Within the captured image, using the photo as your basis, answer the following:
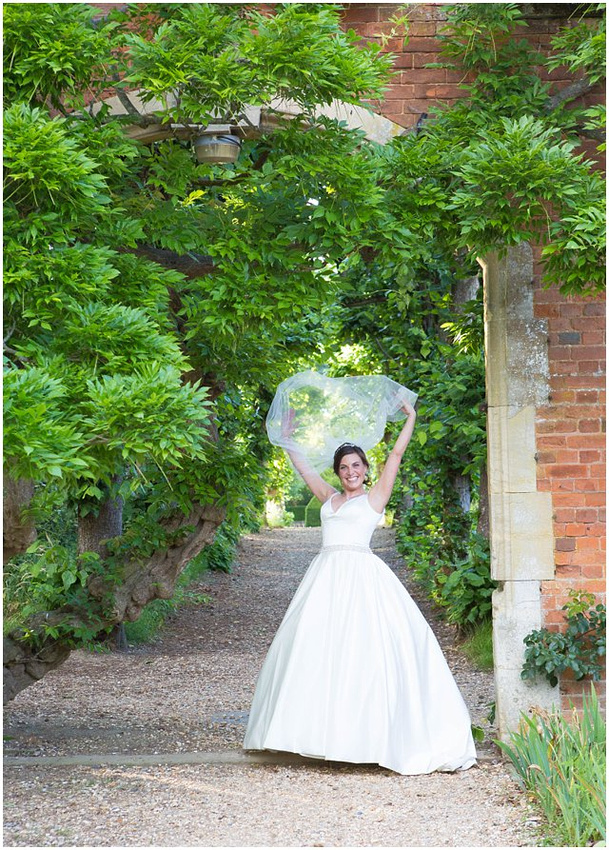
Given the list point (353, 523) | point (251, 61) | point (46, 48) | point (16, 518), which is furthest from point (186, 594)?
point (46, 48)

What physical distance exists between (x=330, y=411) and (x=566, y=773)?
2.29 m

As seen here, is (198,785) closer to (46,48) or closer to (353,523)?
(353,523)

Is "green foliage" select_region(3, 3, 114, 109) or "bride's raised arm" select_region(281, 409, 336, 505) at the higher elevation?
"green foliage" select_region(3, 3, 114, 109)

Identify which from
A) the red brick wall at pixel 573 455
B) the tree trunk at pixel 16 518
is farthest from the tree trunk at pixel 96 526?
the tree trunk at pixel 16 518

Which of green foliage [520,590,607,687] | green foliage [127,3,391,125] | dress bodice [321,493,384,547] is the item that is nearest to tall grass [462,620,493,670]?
green foliage [520,590,607,687]

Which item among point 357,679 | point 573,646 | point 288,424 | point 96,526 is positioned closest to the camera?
point 357,679

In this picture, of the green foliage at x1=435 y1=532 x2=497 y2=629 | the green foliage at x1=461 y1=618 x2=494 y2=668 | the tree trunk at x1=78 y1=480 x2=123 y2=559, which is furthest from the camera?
the tree trunk at x1=78 y1=480 x2=123 y2=559

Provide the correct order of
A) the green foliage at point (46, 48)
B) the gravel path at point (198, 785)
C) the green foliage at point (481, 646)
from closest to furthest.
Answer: the green foliage at point (46, 48) → the gravel path at point (198, 785) → the green foliage at point (481, 646)

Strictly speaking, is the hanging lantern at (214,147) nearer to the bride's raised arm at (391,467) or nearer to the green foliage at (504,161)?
the green foliage at (504,161)

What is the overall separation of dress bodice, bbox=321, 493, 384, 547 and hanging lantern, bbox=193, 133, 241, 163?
6.25 feet

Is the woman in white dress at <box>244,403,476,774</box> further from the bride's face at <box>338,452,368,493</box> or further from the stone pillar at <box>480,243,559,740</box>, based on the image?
the stone pillar at <box>480,243,559,740</box>

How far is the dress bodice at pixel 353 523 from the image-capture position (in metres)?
5.34

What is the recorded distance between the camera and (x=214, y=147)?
4887 millimetres

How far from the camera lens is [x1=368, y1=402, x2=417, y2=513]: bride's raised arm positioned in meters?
5.12
